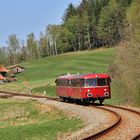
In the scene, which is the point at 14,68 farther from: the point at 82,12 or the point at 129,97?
the point at 129,97

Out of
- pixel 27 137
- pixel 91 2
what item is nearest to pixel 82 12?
pixel 91 2

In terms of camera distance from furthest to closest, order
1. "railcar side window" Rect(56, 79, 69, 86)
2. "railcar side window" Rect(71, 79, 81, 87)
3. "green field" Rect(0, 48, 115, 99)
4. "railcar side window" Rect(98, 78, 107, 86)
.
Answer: "green field" Rect(0, 48, 115, 99) → "railcar side window" Rect(56, 79, 69, 86) → "railcar side window" Rect(71, 79, 81, 87) → "railcar side window" Rect(98, 78, 107, 86)

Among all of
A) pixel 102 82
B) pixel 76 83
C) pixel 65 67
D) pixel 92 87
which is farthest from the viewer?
pixel 65 67

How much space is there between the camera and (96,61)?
14075 centimetres

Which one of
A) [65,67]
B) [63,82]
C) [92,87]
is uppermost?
[65,67]

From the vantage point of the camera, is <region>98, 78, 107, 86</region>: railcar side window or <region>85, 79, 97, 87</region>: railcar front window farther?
<region>98, 78, 107, 86</region>: railcar side window

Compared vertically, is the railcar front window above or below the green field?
below

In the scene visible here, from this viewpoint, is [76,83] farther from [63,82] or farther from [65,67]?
[65,67]

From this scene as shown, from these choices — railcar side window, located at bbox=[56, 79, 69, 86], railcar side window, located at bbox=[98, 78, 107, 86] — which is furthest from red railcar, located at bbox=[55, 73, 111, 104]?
railcar side window, located at bbox=[56, 79, 69, 86]

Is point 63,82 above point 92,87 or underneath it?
above

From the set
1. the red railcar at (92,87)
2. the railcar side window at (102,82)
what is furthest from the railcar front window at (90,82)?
the railcar side window at (102,82)

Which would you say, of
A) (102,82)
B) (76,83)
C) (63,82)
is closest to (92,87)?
(102,82)

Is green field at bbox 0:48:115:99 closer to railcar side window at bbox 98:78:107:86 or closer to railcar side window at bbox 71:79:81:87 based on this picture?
railcar side window at bbox 71:79:81:87

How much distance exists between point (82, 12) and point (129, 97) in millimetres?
154028
